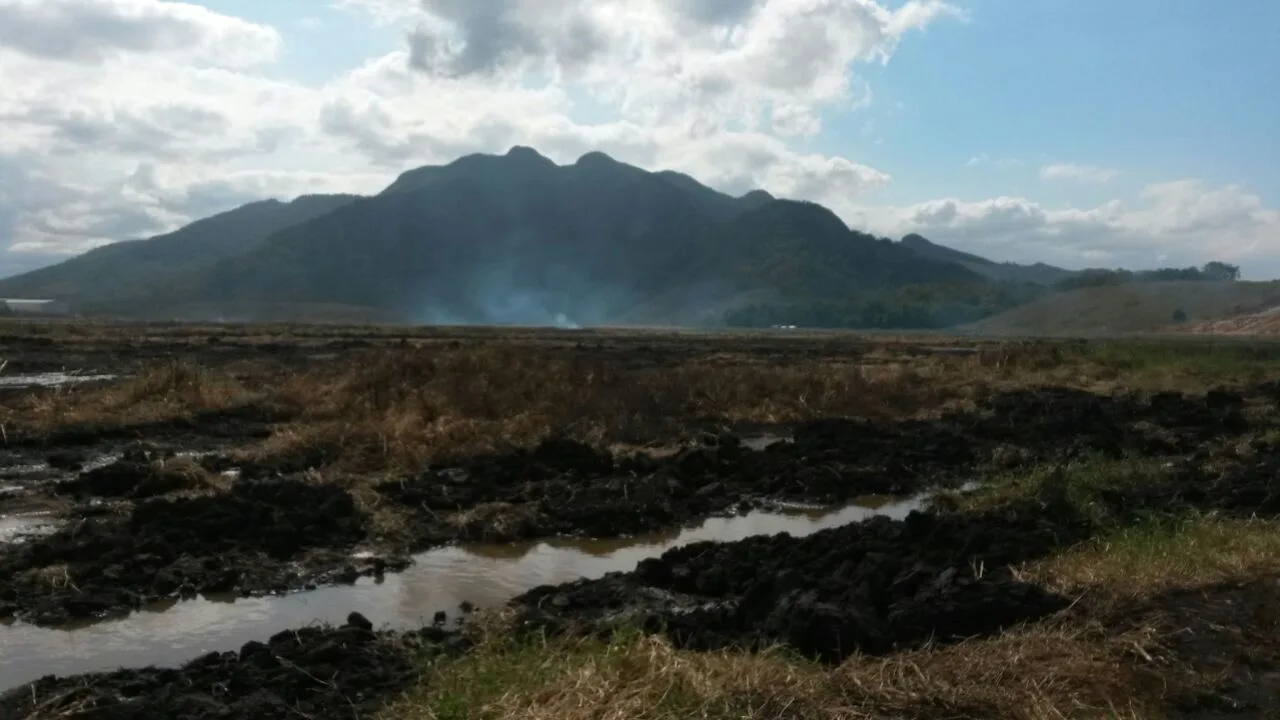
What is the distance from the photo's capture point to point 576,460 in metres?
15.5

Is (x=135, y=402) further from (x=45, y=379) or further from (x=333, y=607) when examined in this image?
(x=333, y=607)

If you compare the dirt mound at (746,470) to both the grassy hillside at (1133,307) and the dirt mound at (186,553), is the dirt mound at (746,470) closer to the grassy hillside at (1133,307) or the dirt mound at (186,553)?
the dirt mound at (186,553)

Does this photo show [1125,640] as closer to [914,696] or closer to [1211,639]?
[1211,639]

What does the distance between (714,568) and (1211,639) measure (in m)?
4.26

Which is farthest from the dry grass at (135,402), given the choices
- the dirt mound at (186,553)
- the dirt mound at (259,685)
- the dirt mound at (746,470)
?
the dirt mound at (259,685)

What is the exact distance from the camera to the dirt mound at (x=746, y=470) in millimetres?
12383

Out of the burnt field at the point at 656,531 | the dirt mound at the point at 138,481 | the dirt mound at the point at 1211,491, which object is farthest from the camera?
the dirt mound at the point at 138,481

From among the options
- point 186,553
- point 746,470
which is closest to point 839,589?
point 186,553

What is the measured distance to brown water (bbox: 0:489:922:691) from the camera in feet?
25.1

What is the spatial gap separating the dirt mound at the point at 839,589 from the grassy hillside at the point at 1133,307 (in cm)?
11104

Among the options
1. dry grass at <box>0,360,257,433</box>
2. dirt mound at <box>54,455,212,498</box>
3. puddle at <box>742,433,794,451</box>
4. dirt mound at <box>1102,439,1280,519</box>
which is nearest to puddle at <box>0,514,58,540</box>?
dirt mound at <box>54,455,212,498</box>

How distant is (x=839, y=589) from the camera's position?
26.2 feet

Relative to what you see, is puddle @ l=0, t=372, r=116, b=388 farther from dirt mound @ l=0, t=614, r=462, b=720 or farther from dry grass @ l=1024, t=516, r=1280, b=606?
dry grass @ l=1024, t=516, r=1280, b=606

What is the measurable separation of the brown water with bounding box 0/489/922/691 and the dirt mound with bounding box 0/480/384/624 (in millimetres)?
309
